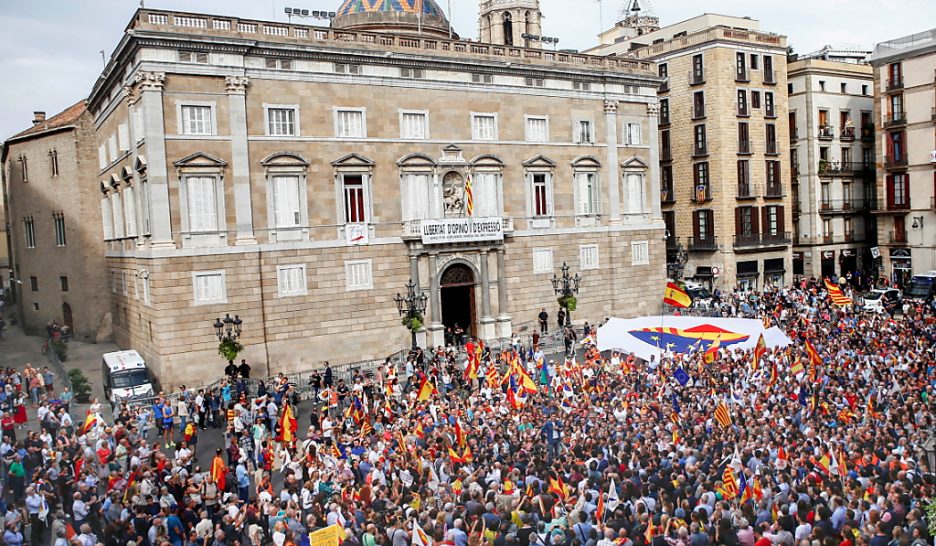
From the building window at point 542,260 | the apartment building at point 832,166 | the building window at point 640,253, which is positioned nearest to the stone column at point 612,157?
the building window at point 640,253

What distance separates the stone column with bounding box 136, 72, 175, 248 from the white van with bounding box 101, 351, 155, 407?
15.6ft

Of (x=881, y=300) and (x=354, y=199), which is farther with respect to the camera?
(x=881, y=300)

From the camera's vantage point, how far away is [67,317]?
1816 inches

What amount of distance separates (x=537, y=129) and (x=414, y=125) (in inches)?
271

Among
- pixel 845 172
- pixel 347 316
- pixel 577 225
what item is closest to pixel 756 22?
pixel 845 172

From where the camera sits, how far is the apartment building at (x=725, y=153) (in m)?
52.2

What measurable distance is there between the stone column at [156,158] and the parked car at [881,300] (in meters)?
33.6

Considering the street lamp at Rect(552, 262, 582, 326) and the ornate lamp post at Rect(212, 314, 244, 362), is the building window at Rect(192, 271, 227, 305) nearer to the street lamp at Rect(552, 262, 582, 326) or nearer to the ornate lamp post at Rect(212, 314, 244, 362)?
the ornate lamp post at Rect(212, 314, 244, 362)

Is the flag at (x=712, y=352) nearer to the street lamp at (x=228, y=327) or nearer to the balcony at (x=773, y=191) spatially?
the street lamp at (x=228, y=327)

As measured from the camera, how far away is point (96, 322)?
4469 cm

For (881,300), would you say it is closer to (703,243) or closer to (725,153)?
(703,243)

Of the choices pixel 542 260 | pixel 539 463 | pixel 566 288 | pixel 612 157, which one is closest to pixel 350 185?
pixel 542 260

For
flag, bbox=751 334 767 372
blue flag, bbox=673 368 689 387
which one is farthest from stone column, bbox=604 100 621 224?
blue flag, bbox=673 368 689 387

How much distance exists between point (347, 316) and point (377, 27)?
17905 mm
